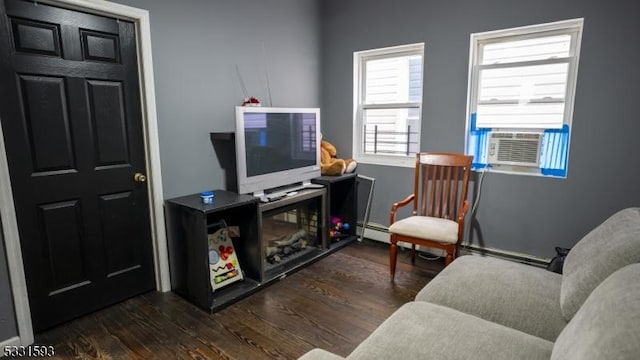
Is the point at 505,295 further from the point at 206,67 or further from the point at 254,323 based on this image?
the point at 206,67

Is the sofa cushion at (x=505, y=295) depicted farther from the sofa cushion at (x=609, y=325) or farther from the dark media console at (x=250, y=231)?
the dark media console at (x=250, y=231)

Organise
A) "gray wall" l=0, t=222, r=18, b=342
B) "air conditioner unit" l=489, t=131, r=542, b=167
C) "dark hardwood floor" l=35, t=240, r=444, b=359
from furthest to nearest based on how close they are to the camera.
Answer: "air conditioner unit" l=489, t=131, r=542, b=167 < "dark hardwood floor" l=35, t=240, r=444, b=359 < "gray wall" l=0, t=222, r=18, b=342

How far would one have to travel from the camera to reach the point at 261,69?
3076 mm

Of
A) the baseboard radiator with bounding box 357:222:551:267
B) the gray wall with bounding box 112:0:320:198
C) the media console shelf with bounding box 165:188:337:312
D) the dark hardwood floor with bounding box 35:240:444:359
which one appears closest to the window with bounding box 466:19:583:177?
the baseboard radiator with bounding box 357:222:551:267

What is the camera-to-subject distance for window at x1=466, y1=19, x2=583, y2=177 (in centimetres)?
262

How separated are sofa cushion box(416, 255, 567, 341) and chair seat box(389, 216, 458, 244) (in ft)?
1.83

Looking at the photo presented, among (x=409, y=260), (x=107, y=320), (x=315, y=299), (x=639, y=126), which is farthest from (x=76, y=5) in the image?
(x=639, y=126)

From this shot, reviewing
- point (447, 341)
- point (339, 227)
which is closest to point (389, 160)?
point (339, 227)

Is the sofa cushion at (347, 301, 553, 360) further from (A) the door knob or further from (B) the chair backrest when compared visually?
(A) the door knob

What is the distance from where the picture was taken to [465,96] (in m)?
2.96

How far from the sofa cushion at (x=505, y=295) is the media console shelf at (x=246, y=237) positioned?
1330mm

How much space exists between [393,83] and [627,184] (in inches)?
78.4

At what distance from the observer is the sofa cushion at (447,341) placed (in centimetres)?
120

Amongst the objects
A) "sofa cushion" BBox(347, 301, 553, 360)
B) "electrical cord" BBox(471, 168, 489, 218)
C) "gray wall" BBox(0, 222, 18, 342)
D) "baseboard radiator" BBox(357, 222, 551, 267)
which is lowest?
"baseboard radiator" BBox(357, 222, 551, 267)
